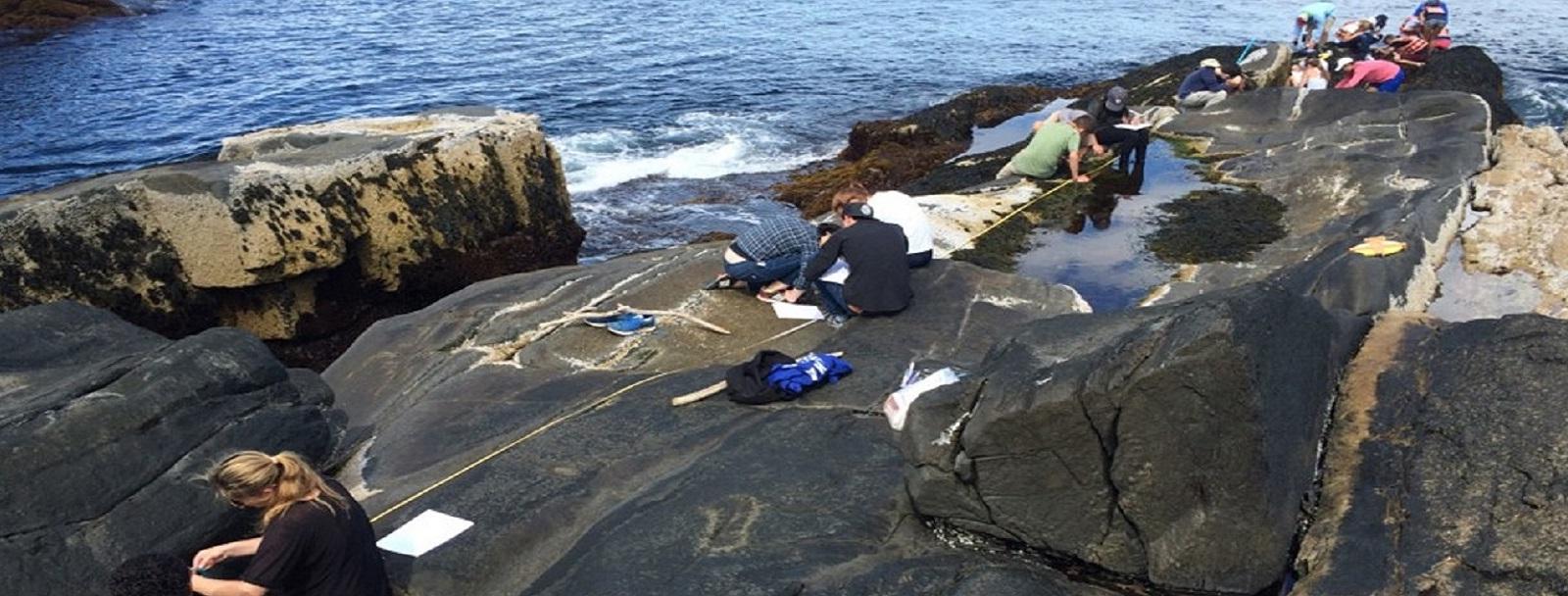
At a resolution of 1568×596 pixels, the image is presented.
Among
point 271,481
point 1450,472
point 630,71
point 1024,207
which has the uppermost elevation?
point 271,481

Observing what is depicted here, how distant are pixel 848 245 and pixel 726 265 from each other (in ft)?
5.13

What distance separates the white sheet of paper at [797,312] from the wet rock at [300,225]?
6.02m

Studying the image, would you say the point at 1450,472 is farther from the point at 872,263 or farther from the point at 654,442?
the point at 872,263

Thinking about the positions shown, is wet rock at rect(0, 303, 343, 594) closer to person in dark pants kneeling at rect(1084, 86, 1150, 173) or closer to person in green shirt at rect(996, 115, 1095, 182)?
person in green shirt at rect(996, 115, 1095, 182)

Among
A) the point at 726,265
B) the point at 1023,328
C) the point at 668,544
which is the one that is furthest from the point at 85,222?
the point at 1023,328

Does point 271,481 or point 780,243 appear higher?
point 271,481

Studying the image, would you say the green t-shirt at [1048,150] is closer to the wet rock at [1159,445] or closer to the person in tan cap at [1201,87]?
the person in tan cap at [1201,87]

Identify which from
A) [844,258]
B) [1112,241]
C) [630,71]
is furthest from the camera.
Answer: [630,71]

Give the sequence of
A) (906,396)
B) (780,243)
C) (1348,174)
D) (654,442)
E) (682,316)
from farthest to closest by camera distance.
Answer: (1348,174), (780,243), (682,316), (654,442), (906,396)

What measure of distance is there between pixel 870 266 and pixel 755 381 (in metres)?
2.09

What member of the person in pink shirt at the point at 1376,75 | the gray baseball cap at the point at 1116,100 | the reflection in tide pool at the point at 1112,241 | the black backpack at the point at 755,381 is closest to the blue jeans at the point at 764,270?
the black backpack at the point at 755,381

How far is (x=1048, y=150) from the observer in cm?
1538

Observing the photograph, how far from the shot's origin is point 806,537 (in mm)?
6465

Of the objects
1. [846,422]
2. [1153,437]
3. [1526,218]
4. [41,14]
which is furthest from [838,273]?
[41,14]
